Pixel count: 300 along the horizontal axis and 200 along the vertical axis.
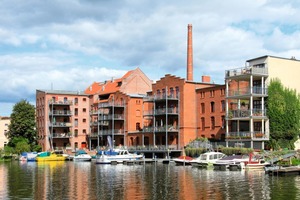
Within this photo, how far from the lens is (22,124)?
333 ft

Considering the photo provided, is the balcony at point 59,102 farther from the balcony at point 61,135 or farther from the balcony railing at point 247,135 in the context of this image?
the balcony railing at point 247,135

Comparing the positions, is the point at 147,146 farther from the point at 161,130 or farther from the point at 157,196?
the point at 157,196

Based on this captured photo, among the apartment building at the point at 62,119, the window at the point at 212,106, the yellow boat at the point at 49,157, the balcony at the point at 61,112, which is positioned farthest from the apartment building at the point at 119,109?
the window at the point at 212,106

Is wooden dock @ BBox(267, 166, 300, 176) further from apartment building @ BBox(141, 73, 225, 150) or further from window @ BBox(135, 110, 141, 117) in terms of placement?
window @ BBox(135, 110, 141, 117)

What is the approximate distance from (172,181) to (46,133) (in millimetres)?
66699

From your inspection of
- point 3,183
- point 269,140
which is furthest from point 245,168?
point 3,183

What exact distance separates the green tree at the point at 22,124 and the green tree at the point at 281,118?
188 feet

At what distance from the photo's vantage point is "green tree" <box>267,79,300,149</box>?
6469cm

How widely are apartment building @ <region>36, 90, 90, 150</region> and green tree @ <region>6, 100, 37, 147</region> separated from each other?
214 cm

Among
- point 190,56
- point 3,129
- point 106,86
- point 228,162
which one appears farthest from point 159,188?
point 3,129

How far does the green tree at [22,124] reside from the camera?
3986 inches

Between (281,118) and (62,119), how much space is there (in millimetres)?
55666

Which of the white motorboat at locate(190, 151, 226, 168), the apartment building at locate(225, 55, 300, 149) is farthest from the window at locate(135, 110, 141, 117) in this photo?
the white motorboat at locate(190, 151, 226, 168)

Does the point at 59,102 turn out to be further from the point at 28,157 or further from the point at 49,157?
the point at 49,157
